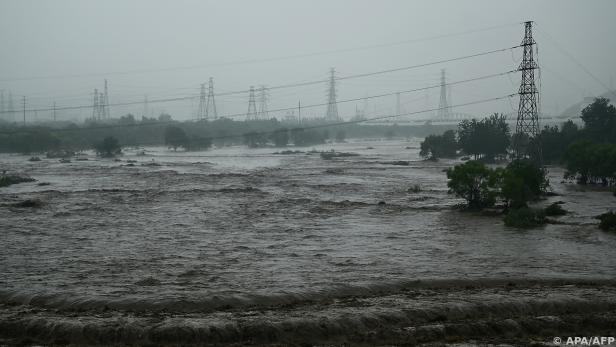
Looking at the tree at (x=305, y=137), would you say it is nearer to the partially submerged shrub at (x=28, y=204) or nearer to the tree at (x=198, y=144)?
the tree at (x=198, y=144)

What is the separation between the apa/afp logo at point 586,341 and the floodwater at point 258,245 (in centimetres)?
400

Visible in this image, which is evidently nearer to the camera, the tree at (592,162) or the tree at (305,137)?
the tree at (592,162)

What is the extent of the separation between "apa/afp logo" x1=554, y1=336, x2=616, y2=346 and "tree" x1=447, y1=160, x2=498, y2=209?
49.3ft

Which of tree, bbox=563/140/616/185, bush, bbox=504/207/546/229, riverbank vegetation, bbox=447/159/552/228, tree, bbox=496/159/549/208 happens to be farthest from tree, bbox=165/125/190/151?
bush, bbox=504/207/546/229

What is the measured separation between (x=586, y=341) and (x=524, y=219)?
12.0m

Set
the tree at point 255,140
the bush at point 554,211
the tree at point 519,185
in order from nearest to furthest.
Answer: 1. the bush at point 554,211
2. the tree at point 519,185
3. the tree at point 255,140

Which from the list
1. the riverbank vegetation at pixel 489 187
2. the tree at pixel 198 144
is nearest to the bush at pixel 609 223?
the riverbank vegetation at pixel 489 187

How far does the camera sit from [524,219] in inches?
820

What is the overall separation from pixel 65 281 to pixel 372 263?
7.69 meters

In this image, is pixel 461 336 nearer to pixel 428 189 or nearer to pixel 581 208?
pixel 581 208

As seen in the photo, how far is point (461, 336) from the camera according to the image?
32.1ft

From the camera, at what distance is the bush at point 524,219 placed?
2056 cm

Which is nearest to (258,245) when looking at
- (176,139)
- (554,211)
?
(554,211)

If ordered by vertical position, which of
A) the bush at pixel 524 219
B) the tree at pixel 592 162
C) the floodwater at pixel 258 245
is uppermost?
the tree at pixel 592 162
